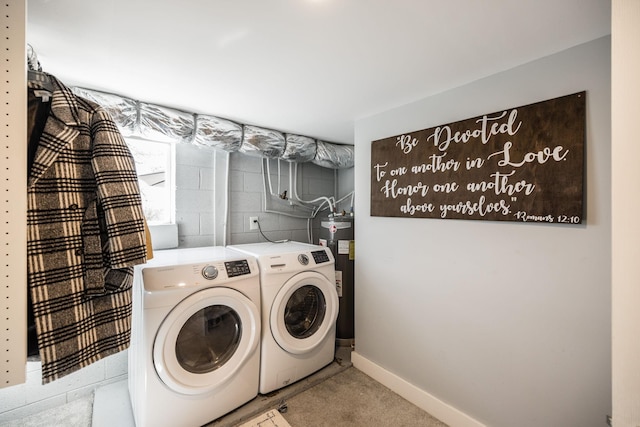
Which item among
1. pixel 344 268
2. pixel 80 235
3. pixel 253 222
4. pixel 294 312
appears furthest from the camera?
pixel 253 222

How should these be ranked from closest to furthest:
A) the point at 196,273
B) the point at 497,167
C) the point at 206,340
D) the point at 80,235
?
the point at 80,235 → the point at 497,167 → the point at 196,273 → the point at 206,340

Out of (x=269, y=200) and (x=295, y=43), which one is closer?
(x=295, y=43)

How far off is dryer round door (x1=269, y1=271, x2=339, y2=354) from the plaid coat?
1.04m

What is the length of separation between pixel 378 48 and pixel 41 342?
172cm

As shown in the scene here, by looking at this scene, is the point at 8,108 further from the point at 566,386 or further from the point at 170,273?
the point at 566,386

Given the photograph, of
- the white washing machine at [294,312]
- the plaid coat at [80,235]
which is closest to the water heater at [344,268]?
the white washing machine at [294,312]

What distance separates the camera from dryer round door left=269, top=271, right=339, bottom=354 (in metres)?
1.96

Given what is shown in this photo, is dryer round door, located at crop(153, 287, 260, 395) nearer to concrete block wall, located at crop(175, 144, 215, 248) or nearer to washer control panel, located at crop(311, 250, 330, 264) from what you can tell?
washer control panel, located at crop(311, 250, 330, 264)

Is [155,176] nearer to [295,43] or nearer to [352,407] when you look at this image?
[295,43]

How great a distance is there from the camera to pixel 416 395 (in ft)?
6.15

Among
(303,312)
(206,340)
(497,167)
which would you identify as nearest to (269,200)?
(303,312)

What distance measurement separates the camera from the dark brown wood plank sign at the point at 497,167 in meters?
1.26

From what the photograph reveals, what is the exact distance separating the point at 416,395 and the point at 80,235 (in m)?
2.11

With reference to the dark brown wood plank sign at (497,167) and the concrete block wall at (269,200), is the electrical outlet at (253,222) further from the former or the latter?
the dark brown wood plank sign at (497,167)
